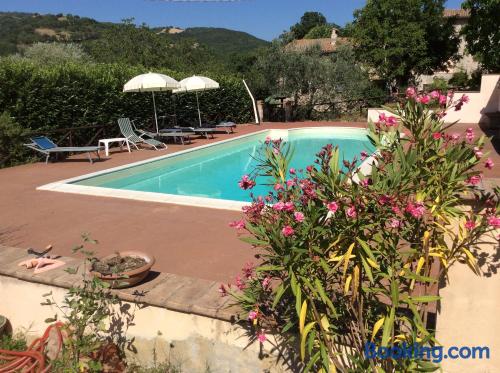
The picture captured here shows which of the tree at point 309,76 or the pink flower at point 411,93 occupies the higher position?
the tree at point 309,76

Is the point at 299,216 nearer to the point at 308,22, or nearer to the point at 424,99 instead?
the point at 424,99

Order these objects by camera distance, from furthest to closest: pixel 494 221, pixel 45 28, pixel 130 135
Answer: pixel 45 28
pixel 130 135
pixel 494 221

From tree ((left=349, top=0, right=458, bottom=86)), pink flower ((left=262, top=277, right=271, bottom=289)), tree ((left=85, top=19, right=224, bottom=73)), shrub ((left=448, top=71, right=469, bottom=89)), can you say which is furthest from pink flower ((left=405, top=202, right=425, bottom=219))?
shrub ((left=448, top=71, right=469, bottom=89))

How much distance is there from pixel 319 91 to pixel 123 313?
1955 cm

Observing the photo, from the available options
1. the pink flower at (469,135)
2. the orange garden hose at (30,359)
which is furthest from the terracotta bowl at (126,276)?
the pink flower at (469,135)

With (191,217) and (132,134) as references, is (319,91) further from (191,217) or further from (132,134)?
(191,217)

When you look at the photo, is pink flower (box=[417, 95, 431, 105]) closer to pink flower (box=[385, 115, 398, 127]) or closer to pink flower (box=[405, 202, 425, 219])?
pink flower (box=[385, 115, 398, 127])

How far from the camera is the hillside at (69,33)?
4824cm

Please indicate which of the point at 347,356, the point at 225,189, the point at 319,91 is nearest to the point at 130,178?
the point at 225,189

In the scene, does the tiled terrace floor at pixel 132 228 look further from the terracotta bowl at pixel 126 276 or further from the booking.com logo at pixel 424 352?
the booking.com logo at pixel 424 352

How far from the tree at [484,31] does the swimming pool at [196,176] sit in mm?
11477

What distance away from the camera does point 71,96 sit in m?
11.7

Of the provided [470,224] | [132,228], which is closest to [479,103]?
[132,228]

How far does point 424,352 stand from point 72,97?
1170cm
